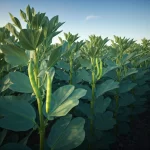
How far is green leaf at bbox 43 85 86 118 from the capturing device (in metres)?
1.11

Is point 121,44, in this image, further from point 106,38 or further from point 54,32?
point 54,32

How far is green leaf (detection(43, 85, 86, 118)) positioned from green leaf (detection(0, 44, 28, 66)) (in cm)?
39

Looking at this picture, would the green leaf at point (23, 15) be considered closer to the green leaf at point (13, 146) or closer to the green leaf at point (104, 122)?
the green leaf at point (13, 146)

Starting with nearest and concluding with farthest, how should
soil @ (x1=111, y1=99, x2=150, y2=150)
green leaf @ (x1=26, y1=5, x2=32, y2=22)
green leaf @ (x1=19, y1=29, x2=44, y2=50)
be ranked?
green leaf @ (x1=19, y1=29, x2=44, y2=50) < green leaf @ (x1=26, y1=5, x2=32, y2=22) < soil @ (x1=111, y1=99, x2=150, y2=150)

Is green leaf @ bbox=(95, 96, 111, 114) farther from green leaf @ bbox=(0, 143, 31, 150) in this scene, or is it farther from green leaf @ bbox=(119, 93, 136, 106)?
green leaf @ bbox=(0, 143, 31, 150)

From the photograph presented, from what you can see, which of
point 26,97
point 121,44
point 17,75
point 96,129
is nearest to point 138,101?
point 121,44

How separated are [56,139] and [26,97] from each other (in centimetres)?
57

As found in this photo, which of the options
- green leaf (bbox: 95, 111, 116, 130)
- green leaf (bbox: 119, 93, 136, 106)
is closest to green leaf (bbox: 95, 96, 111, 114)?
green leaf (bbox: 95, 111, 116, 130)

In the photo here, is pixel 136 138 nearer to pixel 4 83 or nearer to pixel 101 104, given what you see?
pixel 101 104

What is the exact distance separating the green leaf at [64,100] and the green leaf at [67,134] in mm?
202

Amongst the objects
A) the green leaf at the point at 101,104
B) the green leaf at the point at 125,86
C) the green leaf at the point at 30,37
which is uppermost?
the green leaf at the point at 30,37

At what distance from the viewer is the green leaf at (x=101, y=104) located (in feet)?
7.26

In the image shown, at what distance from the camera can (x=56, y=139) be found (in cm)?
127

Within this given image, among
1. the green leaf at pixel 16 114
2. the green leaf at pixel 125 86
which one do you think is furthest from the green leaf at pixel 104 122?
the green leaf at pixel 16 114
